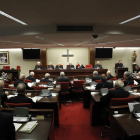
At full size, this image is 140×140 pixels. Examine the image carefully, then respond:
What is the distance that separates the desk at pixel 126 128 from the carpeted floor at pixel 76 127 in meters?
0.70

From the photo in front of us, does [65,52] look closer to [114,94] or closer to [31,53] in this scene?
[31,53]

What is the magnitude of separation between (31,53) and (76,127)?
8.48 metres

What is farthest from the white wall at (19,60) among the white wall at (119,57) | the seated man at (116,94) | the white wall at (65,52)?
the seated man at (116,94)

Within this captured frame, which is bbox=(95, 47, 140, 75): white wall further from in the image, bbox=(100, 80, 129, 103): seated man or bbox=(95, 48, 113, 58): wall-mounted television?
bbox=(100, 80, 129, 103): seated man

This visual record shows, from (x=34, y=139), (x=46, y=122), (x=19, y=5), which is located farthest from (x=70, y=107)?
(x=19, y=5)

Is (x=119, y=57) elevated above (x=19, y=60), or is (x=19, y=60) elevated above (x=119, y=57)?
(x=119, y=57)

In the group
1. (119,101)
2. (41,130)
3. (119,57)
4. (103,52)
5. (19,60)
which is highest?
(103,52)

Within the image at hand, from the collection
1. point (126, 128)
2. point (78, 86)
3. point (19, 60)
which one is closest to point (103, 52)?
point (78, 86)

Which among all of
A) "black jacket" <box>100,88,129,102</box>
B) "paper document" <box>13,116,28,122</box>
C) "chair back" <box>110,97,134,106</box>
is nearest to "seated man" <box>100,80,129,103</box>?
"black jacket" <box>100,88,129,102</box>

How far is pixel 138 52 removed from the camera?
431 inches

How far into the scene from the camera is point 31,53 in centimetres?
1036

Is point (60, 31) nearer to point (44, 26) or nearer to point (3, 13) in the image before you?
point (44, 26)

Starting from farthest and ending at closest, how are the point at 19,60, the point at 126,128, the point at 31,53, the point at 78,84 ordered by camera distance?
the point at 19,60 < the point at 31,53 < the point at 78,84 < the point at 126,128

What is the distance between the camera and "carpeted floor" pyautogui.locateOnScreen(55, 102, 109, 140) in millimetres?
2793
